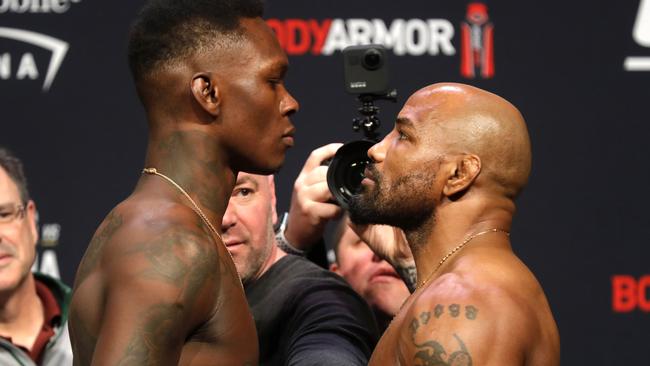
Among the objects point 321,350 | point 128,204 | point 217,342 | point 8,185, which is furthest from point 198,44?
point 8,185

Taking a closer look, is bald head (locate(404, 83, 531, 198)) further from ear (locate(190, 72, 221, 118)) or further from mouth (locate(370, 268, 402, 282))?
mouth (locate(370, 268, 402, 282))

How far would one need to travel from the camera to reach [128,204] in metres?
1.65

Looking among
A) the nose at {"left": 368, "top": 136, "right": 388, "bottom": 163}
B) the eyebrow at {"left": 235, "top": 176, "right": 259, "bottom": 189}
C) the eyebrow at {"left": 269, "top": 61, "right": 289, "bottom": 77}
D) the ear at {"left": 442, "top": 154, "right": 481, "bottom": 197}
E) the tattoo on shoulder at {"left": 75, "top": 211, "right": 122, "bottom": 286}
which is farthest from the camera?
the eyebrow at {"left": 235, "top": 176, "right": 259, "bottom": 189}

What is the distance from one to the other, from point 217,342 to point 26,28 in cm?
173

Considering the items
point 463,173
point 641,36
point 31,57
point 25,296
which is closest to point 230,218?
point 25,296

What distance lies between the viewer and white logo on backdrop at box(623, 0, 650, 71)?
3018 mm

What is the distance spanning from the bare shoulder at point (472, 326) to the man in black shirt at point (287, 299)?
0.47 metres

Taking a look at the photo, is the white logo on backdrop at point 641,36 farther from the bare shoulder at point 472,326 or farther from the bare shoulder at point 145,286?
the bare shoulder at point 145,286

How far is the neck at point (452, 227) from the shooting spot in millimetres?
1852

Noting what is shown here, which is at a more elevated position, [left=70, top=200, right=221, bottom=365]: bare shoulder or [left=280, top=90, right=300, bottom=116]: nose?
[left=280, top=90, right=300, bottom=116]: nose

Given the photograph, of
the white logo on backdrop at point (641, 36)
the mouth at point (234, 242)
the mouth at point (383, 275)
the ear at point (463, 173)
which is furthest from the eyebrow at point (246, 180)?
the white logo on backdrop at point (641, 36)

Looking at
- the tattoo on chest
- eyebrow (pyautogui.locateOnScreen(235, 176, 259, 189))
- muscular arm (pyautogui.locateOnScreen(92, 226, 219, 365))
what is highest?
muscular arm (pyautogui.locateOnScreen(92, 226, 219, 365))

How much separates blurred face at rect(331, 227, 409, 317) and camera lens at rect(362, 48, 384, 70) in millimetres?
712

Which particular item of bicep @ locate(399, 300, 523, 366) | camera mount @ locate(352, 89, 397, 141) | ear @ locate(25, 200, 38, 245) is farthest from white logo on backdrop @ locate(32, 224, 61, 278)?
bicep @ locate(399, 300, 523, 366)
